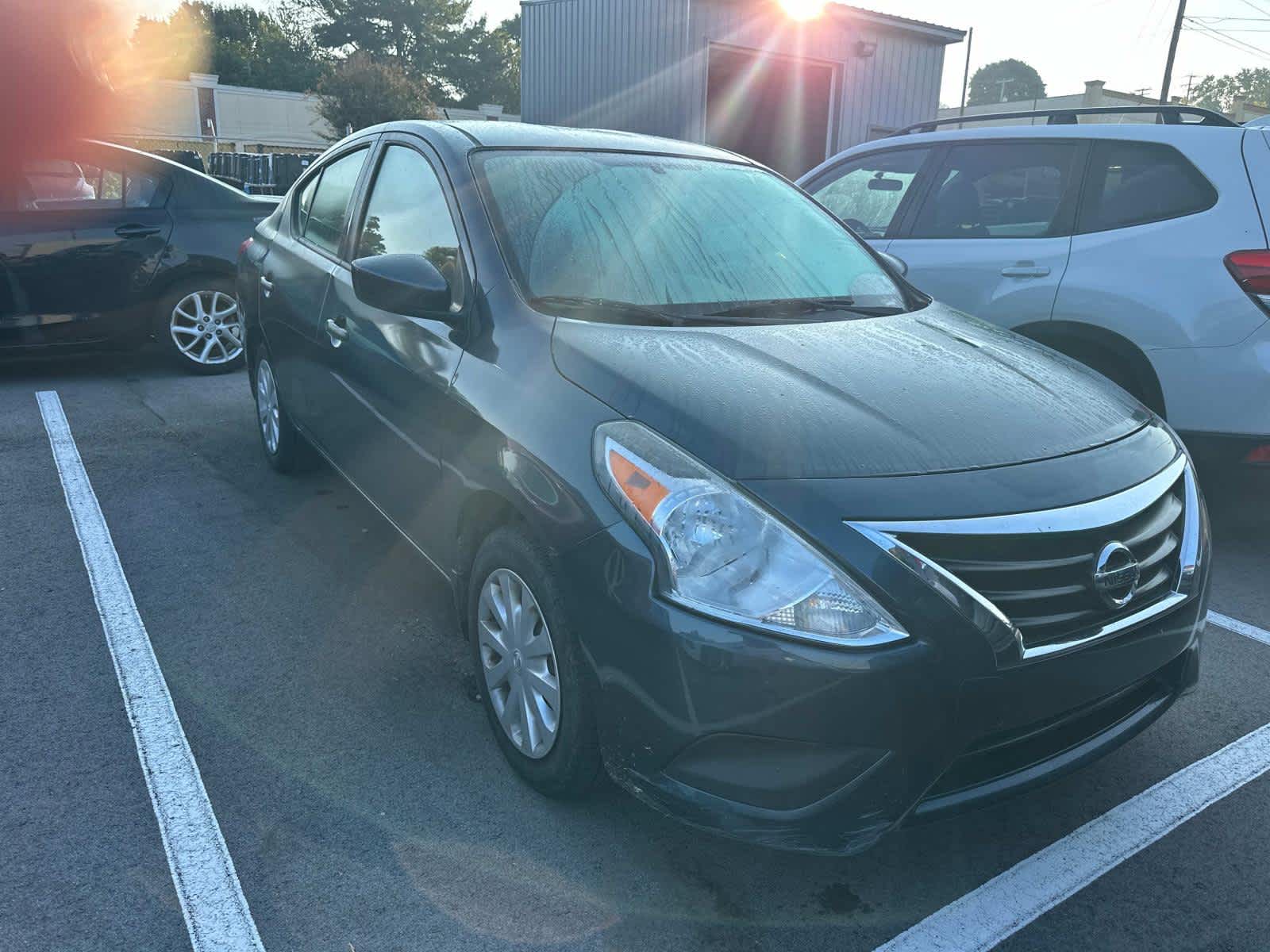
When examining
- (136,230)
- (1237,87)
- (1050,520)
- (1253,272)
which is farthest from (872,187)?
(1237,87)

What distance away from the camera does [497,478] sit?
2.46m

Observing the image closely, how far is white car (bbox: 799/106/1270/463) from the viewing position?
3910 mm

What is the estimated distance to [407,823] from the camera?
2438 mm

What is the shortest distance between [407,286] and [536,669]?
1.11 metres

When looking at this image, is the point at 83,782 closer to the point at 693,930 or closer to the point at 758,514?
the point at 693,930

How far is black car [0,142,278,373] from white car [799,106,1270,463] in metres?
4.41

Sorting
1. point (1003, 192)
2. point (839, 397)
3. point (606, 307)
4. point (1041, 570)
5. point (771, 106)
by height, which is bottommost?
point (1041, 570)

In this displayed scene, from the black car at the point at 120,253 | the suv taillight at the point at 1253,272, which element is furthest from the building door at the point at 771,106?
the suv taillight at the point at 1253,272

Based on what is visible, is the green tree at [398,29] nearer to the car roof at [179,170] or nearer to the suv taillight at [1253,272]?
the car roof at [179,170]

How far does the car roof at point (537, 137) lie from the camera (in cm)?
328

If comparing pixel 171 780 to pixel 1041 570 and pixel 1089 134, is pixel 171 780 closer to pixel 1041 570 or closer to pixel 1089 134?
pixel 1041 570

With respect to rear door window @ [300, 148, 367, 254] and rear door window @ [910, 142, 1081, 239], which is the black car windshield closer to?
rear door window @ [300, 148, 367, 254]

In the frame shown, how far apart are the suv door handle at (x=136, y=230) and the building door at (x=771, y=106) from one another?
14.7 metres

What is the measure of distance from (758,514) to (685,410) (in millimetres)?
339
